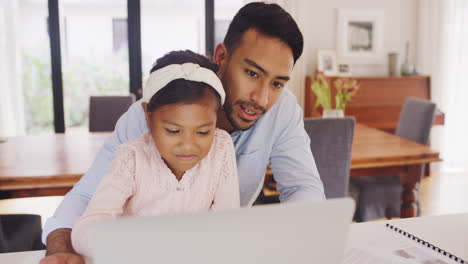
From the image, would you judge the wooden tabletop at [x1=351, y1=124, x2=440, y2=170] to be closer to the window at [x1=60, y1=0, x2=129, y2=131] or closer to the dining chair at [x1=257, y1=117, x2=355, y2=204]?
the dining chair at [x1=257, y1=117, x2=355, y2=204]

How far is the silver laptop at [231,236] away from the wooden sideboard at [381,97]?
3867 mm

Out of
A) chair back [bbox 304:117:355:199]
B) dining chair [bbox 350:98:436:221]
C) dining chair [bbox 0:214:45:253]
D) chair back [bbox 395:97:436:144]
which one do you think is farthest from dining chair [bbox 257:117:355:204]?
dining chair [bbox 0:214:45:253]

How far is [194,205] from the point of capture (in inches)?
41.9

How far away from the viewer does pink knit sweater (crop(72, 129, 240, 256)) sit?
3.04 feet

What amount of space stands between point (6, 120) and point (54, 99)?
1.97 feet

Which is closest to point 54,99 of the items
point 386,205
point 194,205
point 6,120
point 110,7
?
point 6,120

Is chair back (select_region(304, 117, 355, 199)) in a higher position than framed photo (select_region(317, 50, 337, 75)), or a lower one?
lower

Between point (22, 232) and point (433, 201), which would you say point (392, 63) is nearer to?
point (433, 201)

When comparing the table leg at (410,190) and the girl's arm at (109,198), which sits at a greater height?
the girl's arm at (109,198)

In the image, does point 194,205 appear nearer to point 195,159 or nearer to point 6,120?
point 195,159

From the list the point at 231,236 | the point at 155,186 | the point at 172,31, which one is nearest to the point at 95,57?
the point at 172,31

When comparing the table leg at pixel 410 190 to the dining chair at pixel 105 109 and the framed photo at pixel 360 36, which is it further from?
the framed photo at pixel 360 36

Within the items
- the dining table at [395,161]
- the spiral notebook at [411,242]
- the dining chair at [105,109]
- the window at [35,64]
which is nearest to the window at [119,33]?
the window at [35,64]

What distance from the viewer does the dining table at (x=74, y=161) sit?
1845mm
